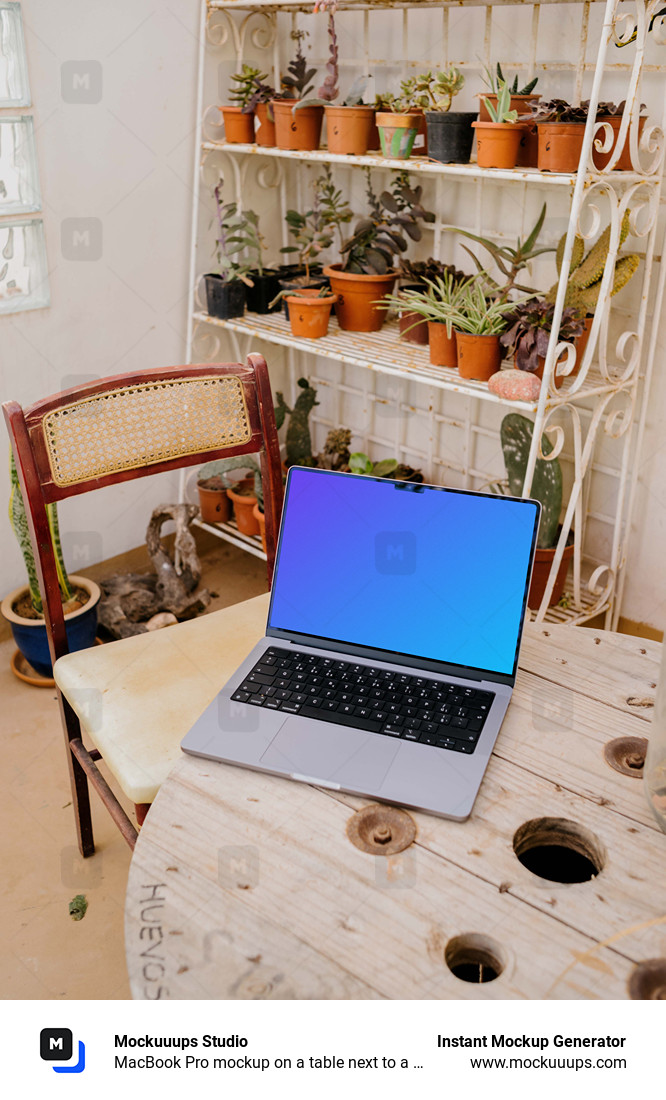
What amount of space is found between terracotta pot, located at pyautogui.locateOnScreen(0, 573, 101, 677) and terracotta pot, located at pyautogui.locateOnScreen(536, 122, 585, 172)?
1.52 m

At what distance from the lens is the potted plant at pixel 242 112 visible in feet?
7.98

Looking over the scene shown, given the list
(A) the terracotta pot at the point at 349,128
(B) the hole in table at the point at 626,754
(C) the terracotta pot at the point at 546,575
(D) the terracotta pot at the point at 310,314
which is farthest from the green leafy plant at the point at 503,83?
(B) the hole in table at the point at 626,754

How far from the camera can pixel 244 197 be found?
2.78 meters

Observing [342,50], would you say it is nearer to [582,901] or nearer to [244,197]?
[244,197]

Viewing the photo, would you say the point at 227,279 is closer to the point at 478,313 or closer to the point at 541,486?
the point at 478,313

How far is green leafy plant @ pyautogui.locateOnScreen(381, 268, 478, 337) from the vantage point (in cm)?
209

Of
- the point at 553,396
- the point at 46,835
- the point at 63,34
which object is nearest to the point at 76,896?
the point at 46,835

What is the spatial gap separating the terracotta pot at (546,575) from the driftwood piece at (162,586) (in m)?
1.01

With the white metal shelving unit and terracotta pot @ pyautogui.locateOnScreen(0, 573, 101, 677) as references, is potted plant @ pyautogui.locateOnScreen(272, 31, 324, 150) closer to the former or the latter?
the white metal shelving unit

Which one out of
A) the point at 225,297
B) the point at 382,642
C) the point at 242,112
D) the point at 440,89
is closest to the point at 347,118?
the point at 440,89

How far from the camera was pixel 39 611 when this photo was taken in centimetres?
238

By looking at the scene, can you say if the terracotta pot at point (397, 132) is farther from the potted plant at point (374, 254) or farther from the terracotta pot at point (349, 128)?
the potted plant at point (374, 254)

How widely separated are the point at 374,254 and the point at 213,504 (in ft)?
3.04
